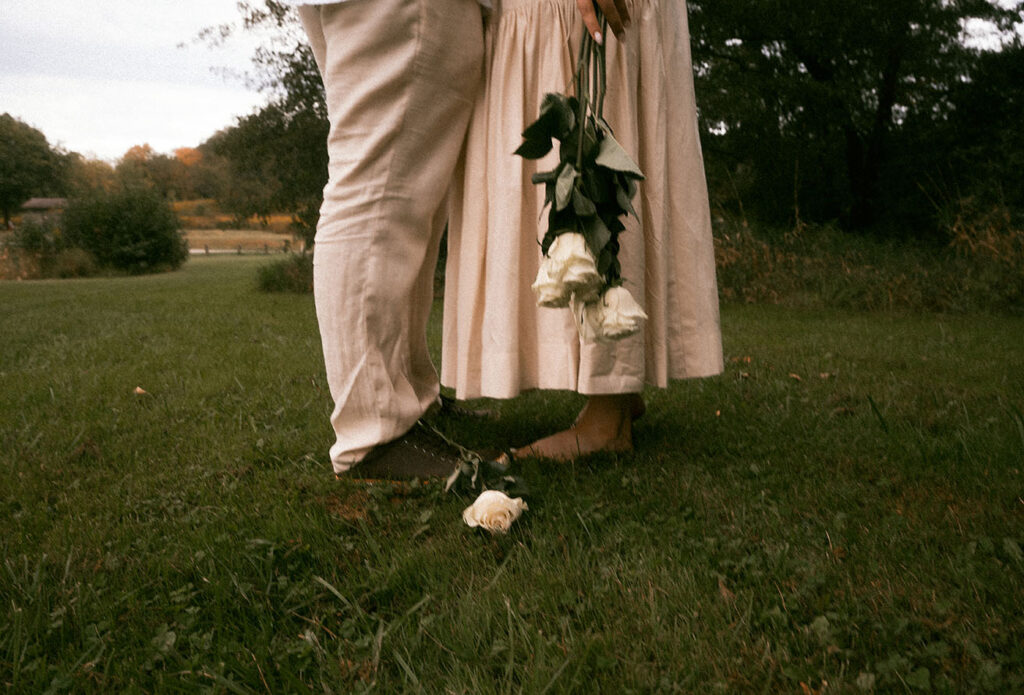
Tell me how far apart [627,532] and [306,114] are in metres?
8.06

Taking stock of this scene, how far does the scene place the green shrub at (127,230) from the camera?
17125mm

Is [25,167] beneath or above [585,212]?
above

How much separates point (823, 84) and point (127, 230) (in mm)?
16949

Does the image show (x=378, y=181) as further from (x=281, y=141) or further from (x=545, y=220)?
(x=281, y=141)

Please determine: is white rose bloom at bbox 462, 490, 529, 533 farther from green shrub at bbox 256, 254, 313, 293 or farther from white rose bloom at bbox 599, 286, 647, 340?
green shrub at bbox 256, 254, 313, 293

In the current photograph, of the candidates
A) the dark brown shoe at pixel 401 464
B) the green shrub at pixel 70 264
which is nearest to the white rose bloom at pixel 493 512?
the dark brown shoe at pixel 401 464

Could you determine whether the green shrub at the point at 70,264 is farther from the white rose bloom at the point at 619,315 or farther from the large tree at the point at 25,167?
the white rose bloom at the point at 619,315

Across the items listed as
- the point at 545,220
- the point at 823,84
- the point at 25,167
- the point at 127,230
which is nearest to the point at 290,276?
the point at 823,84

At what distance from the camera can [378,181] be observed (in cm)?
162

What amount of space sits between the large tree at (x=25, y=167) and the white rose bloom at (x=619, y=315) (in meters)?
29.6

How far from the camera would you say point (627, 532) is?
1405mm

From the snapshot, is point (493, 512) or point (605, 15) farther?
point (605, 15)

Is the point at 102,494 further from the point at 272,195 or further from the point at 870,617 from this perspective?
the point at 272,195

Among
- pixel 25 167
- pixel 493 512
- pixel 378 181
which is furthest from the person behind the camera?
pixel 25 167
